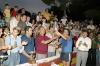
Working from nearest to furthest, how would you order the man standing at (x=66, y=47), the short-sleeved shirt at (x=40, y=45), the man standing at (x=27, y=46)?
1. the man standing at (x=27, y=46)
2. the short-sleeved shirt at (x=40, y=45)
3. the man standing at (x=66, y=47)

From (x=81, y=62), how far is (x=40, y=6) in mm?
5990

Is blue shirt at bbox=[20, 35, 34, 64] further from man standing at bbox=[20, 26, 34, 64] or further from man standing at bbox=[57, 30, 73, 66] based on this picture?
man standing at bbox=[57, 30, 73, 66]

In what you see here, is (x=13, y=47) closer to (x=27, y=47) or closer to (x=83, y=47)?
(x=27, y=47)

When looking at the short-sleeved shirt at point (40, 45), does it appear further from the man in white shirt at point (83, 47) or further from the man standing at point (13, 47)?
the man in white shirt at point (83, 47)

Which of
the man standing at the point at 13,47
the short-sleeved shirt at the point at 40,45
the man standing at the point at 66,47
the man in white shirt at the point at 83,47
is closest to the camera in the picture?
the man standing at the point at 13,47

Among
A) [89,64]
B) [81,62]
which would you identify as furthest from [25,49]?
[89,64]

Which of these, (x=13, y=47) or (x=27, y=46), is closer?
(x=13, y=47)

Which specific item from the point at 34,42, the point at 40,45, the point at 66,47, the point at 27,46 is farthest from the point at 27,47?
the point at 66,47

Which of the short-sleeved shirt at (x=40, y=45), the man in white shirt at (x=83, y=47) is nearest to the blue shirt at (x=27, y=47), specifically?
the short-sleeved shirt at (x=40, y=45)

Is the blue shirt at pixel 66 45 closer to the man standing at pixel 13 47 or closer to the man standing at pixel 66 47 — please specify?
the man standing at pixel 66 47

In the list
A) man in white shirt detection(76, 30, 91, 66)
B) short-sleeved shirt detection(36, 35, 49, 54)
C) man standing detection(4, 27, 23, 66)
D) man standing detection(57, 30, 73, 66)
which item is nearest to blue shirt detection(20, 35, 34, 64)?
man standing detection(4, 27, 23, 66)

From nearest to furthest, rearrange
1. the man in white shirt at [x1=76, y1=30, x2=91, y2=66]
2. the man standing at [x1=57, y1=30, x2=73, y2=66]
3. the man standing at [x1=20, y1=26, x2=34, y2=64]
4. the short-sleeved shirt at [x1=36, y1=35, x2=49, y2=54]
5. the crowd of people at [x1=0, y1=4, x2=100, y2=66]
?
the crowd of people at [x1=0, y1=4, x2=100, y2=66] → the man standing at [x1=20, y1=26, x2=34, y2=64] → the short-sleeved shirt at [x1=36, y1=35, x2=49, y2=54] → the man standing at [x1=57, y1=30, x2=73, y2=66] → the man in white shirt at [x1=76, y1=30, x2=91, y2=66]

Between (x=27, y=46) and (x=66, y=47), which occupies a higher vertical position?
(x=27, y=46)

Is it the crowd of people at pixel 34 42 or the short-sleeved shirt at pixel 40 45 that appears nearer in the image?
the crowd of people at pixel 34 42
